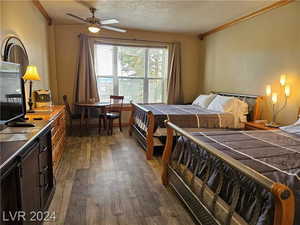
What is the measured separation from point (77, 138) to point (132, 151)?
1.52 metres

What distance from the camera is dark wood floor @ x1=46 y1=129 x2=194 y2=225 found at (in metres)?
1.93

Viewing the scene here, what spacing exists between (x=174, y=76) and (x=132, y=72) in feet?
4.03

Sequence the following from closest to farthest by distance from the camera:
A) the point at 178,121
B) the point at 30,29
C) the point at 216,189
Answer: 1. the point at 216,189
2. the point at 30,29
3. the point at 178,121

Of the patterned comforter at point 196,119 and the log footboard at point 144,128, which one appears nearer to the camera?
the log footboard at point 144,128

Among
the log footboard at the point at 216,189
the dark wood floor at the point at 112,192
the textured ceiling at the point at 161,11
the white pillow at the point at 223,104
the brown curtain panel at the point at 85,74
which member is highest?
the textured ceiling at the point at 161,11

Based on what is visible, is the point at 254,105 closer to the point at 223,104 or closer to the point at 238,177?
the point at 223,104

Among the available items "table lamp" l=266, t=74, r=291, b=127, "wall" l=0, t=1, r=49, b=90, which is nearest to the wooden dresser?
"wall" l=0, t=1, r=49, b=90

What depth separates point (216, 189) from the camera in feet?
5.15

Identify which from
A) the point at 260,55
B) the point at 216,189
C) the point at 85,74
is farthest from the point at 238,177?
the point at 85,74

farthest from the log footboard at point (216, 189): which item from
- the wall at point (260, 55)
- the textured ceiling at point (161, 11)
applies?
the textured ceiling at point (161, 11)

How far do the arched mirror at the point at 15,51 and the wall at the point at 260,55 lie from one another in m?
4.09

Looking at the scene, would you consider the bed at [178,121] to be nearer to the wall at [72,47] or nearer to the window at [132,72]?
the window at [132,72]

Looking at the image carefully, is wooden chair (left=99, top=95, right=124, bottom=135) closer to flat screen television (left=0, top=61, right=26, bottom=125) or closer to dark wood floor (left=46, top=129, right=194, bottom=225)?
dark wood floor (left=46, top=129, right=194, bottom=225)

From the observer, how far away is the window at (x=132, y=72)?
552cm
